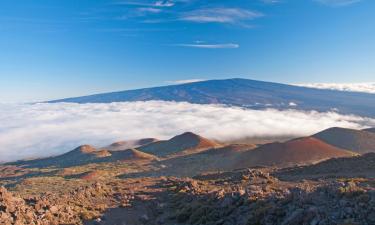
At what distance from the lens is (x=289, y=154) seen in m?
52.8

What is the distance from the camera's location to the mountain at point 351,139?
217 ft

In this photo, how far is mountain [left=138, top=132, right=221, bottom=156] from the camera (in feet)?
262

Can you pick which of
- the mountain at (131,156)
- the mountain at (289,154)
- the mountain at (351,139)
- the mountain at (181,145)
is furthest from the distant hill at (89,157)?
the mountain at (351,139)

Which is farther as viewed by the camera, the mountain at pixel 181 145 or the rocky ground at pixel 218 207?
the mountain at pixel 181 145

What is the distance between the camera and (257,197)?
1423 cm

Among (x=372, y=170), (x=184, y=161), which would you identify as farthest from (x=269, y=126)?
(x=372, y=170)

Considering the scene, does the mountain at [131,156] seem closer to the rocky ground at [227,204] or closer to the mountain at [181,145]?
the mountain at [181,145]

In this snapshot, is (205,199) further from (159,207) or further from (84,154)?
(84,154)

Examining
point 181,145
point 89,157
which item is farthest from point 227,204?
point 89,157

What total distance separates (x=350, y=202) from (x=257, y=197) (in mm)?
3878

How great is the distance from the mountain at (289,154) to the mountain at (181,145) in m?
22.5

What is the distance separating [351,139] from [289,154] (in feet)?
78.4

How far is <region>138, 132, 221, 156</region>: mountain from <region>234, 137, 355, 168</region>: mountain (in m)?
22.5

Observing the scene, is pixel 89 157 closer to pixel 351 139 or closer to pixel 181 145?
pixel 181 145
